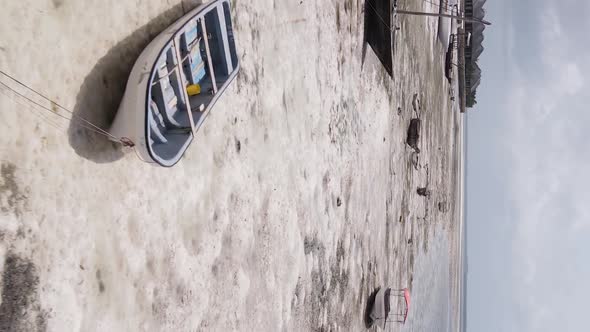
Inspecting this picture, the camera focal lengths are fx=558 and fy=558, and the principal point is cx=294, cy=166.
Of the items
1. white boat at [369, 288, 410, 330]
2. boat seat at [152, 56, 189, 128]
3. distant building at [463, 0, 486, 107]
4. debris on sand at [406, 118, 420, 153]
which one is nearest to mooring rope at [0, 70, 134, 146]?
boat seat at [152, 56, 189, 128]

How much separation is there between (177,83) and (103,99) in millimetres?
328

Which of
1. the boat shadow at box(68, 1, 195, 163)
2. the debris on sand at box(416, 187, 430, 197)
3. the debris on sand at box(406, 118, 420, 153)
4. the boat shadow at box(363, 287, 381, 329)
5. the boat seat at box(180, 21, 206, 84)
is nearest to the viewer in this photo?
the boat shadow at box(68, 1, 195, 163)

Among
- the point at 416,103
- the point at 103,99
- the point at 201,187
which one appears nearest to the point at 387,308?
the point at 416,103

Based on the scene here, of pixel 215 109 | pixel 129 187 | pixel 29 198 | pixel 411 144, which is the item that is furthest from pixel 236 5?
pixel 411 144

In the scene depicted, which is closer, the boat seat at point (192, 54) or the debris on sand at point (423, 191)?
the boat seat at point (192, 54)

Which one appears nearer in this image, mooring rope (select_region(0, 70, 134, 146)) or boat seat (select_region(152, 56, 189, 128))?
mooring rope (select_region(0, 70, 134, 146))

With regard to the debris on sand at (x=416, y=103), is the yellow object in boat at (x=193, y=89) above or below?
below

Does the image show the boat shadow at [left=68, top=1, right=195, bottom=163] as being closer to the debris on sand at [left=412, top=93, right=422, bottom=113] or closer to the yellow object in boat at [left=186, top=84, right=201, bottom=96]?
the yellow object in boat at [left=186, top=84, right=201, bottom=96]

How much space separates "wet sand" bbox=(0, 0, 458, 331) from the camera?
1.62 m

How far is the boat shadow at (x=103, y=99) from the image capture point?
1.82 meters

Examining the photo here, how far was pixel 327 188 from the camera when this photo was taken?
14.2 ft

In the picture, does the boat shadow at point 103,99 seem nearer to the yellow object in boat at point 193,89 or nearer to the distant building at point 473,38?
the yellow object in boat at point 193,89

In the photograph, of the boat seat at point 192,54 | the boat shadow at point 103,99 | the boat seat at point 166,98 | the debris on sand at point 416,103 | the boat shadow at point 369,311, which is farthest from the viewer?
the debris on sand at point 416,103

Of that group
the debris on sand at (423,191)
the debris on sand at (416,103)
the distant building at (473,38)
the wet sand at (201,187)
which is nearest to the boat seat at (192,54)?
the wet sand at (201,187)
